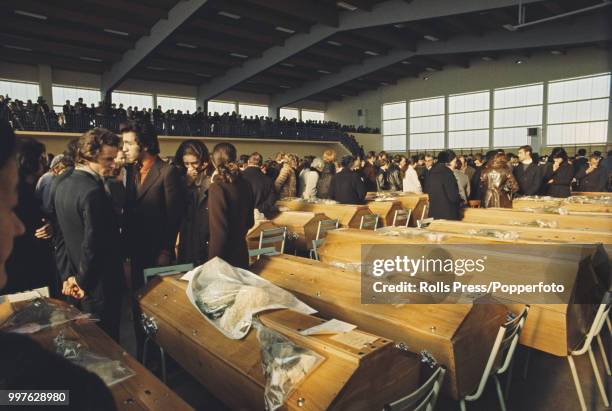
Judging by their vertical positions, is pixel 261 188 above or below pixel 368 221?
above

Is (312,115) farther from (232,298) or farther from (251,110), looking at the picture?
(232,298)

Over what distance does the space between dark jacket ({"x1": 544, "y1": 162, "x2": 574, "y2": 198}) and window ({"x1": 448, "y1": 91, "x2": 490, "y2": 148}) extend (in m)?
14.7

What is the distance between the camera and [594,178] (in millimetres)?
Answer: 7754

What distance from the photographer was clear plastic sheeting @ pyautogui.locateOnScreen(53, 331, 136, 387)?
4.16 feet

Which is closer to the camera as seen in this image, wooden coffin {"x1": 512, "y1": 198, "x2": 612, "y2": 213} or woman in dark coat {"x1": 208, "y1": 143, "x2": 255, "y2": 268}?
woman in dark coat {"x1": 208, "y1": 143, "x2": 255, "y2": 268}

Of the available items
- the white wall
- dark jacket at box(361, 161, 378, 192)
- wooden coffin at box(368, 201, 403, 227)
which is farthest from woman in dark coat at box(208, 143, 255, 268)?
the white wall

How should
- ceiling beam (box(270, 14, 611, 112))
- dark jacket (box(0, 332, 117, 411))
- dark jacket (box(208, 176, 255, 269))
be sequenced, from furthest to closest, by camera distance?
ceiling beam (box(270, 14, 611, 112)) < dark jacket (box(208, 176, 255, 269)) < dark jacket (box(0, 332, 117, 411))

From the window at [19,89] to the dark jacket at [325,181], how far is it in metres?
13.8

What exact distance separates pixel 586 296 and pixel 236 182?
2.13 metres

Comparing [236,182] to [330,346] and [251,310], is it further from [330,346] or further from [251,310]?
[330,346]

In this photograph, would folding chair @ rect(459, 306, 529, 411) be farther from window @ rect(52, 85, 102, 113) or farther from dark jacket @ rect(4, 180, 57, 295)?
window @ rect(52, 85, 102, 113)

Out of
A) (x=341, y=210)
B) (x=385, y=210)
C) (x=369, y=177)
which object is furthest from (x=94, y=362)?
(x=369, y=177)

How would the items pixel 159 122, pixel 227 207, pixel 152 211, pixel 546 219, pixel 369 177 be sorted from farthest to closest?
pixel 159 122
pixel 369 177
pixel 546 219
pixel 152 211
pixel 227 207

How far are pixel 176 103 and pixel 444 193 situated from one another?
17961 mm
